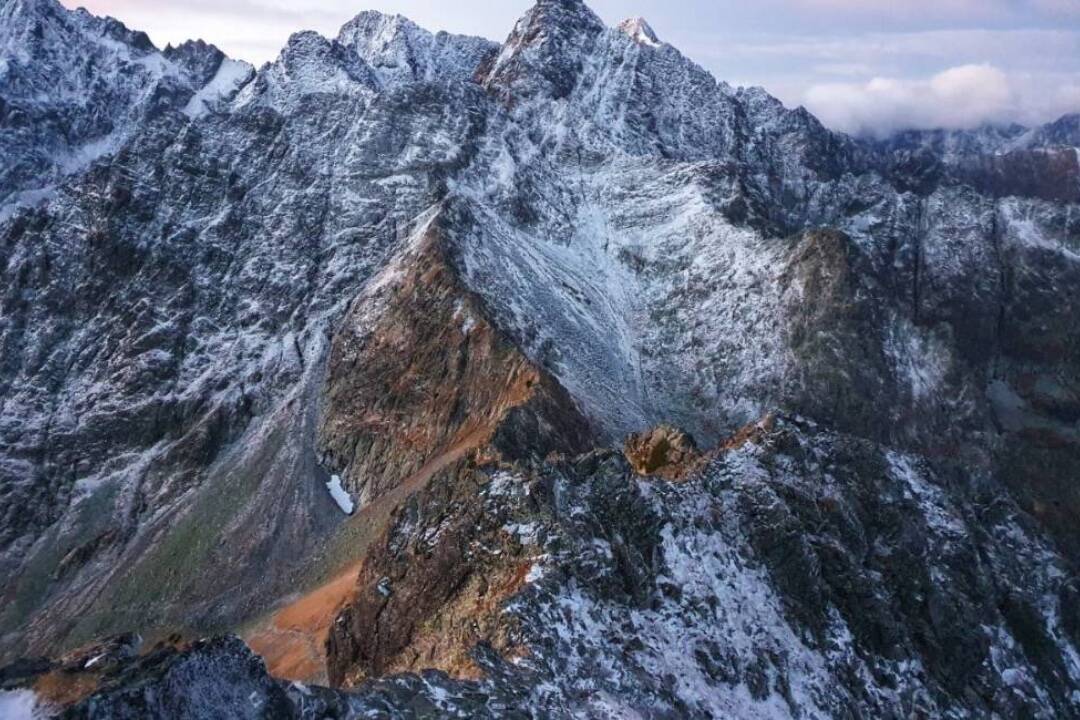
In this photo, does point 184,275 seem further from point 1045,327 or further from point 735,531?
point 1045,327

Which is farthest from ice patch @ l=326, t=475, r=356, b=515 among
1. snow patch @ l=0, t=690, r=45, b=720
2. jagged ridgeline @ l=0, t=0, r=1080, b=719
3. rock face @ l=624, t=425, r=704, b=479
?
snow patch @ l=0, t=690, r=45, b=720

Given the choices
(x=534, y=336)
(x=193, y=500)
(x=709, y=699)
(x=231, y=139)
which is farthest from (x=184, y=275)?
(x=709, y=699)

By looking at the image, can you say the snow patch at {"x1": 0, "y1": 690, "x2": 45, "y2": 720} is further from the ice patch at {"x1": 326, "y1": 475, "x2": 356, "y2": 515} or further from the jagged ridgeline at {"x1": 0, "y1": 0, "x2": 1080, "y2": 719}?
the ice patch at {"x1": 326, "y1": 475, "x2": 356, "y2": 515}

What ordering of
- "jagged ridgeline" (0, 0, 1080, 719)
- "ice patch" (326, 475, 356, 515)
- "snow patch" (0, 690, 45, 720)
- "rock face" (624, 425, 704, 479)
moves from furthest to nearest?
"ice patch" (326, 475, 356, 515)
"rock face" (624, 425, 704, 479)
"jagged ridgeline" (0, 0, 1080, 719)
"snow patch" (0, 690, 45, 720)

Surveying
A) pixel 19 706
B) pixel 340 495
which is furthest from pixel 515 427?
pixel 19 706

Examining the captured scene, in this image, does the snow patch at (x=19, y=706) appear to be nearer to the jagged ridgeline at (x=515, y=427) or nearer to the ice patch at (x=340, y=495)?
the jagged ridgeline at (x=515, y=427)
